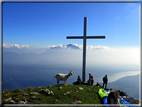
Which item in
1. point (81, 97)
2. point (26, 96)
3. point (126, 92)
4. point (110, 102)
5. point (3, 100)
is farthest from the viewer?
point (126, 92)

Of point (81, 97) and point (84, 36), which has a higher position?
point (84, 36)

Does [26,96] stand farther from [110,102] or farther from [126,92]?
[126,92]

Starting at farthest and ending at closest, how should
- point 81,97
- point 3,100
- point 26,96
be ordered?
point 81,97
point 26,96
point 3,100

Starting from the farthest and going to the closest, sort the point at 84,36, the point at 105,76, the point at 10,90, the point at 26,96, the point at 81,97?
1. the point at 84,36
2. the point at 105,76
3. the point at 10,90
4. the point at 81,97
5. the point at 26,96

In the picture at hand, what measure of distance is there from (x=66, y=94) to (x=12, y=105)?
11.7 feet

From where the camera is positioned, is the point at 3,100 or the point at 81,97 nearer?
the point at 3,100

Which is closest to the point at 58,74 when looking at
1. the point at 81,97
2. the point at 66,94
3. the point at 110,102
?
the point at 66,94

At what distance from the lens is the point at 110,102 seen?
6.42 meters

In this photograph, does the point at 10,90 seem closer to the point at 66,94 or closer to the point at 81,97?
the point at 66,94

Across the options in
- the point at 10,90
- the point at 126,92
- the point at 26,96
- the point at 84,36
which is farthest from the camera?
the point at 84,36

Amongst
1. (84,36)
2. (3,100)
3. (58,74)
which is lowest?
(3,100)

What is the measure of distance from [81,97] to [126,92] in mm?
4728

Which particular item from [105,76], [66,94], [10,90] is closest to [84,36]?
[105,76]

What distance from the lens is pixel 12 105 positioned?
21.6 ft
